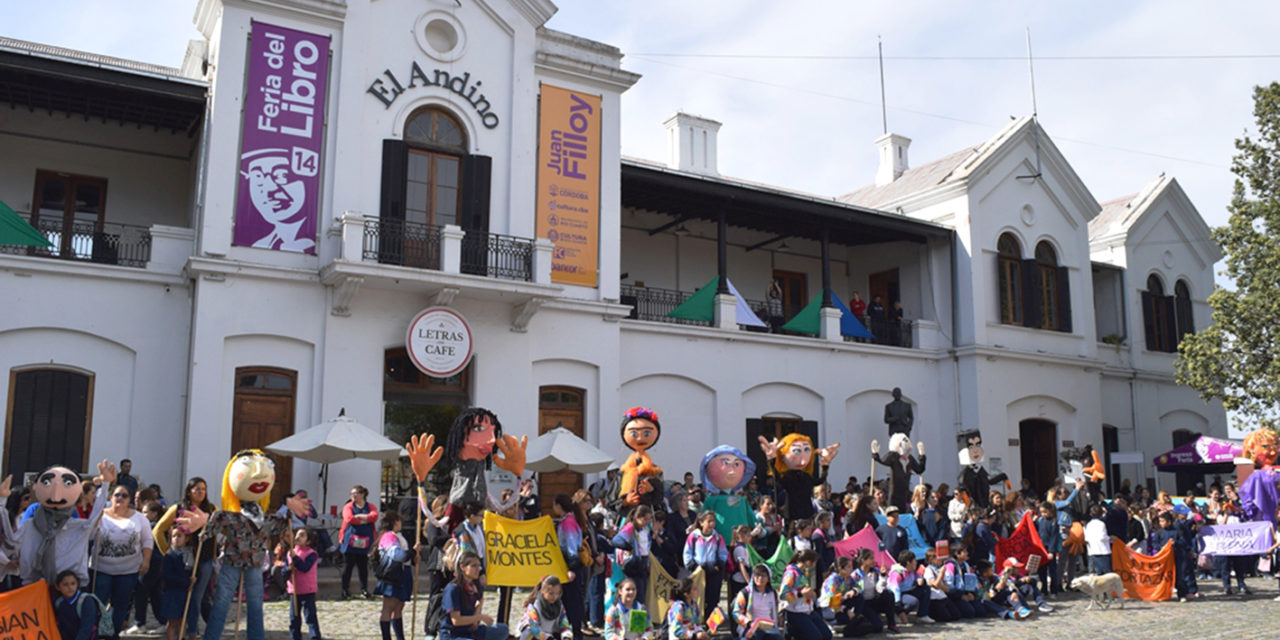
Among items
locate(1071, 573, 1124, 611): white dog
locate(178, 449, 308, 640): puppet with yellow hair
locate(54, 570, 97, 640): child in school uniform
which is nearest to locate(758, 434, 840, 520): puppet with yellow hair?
locate(1071, 573, 1124, 611): white dog

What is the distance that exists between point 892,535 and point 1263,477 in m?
5.69

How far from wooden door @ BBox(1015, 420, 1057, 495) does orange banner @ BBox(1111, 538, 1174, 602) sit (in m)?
10.8

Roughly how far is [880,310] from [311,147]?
13.7 m

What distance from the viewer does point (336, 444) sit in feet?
49.3

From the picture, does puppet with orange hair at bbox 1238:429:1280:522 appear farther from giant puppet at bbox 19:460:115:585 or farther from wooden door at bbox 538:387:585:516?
giant puppet at bbox 19:460:115:585

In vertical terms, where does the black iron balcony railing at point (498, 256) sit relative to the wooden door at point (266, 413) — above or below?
above

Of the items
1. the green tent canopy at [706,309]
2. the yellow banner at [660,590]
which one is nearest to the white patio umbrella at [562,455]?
the yellow banner at [660,590]

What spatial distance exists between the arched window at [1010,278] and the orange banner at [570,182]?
1098cm

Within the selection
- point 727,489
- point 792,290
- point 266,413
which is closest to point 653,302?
point 792,290

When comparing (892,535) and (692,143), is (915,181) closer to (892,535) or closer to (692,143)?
(692,143)

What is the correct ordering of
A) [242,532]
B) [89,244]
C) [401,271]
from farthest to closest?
[89,244] < [401,271] < [242,532]

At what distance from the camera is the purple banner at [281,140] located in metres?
17.1

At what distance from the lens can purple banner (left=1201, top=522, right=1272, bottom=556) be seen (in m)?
15.0

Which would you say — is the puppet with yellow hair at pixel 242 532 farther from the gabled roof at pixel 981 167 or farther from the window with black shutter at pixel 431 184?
the gabled roof at pixel 981 167
